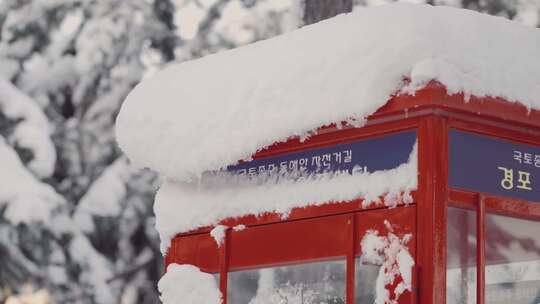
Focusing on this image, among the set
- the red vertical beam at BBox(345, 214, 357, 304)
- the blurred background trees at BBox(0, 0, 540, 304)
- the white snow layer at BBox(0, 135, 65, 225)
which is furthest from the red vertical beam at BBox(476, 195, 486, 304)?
the blurred background trees at BBox(0, 0, 540, 304)

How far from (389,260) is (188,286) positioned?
3.22 ft

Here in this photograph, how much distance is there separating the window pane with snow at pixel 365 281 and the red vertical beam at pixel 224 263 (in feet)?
2.04

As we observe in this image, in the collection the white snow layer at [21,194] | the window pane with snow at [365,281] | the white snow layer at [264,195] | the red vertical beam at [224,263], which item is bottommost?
the window pane with snow at [365,281]

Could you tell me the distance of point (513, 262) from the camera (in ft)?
11.4

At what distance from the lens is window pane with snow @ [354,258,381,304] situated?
3.42 meters

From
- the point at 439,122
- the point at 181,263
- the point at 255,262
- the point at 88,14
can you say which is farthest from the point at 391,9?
the point at 88,14

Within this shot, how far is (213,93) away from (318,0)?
3733 millimetres

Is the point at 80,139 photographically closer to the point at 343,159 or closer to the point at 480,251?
the point at 343,159

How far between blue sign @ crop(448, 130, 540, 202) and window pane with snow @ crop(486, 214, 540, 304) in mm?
91

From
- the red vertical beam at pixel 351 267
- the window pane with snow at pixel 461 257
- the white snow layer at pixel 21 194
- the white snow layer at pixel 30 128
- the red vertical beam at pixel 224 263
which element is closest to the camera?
the window pane with snow at pixel 461 257

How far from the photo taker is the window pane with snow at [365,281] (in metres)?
3.42

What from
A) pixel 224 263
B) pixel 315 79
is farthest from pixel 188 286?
pixel 315 79

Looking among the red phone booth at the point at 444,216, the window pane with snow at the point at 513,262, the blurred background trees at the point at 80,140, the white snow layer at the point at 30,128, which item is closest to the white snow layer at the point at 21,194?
the blurred background trees at the point at 80,140

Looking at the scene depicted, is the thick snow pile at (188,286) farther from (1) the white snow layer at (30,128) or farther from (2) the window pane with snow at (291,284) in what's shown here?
(1) the white snow layer at (30,128)
